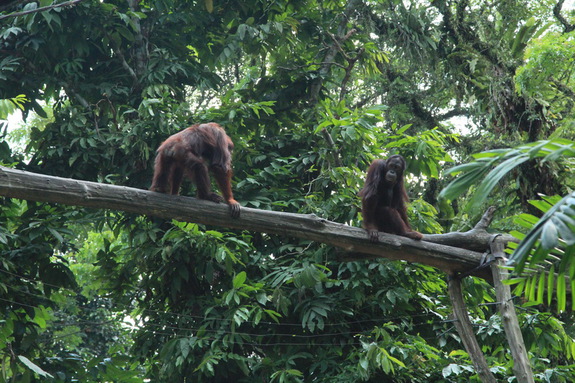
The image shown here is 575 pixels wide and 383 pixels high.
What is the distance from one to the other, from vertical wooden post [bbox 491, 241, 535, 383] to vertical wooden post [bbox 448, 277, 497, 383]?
1.02 ft

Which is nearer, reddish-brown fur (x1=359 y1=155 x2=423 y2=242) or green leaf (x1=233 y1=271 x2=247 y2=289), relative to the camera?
reddish-brown fur (x1=359 y1=155 x2=423 y2=242)

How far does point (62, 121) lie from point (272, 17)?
3745 millimetres

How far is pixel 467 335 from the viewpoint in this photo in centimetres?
621

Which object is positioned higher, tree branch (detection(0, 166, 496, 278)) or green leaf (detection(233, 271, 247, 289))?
tree branch (detection(0, 166, 496, 278))

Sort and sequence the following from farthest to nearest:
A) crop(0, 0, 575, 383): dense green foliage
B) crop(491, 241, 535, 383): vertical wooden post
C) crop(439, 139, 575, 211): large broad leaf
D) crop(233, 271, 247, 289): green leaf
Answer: crop(0, 0, 575, 383): dense green foliage, crop(233, 271, 247, 289): green leaf, crop(491, 241, 535, 383): vertical wooden post, crop(439, 139, 575, 211): large broad leaf

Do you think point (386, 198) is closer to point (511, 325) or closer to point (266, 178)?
point (511, 325)

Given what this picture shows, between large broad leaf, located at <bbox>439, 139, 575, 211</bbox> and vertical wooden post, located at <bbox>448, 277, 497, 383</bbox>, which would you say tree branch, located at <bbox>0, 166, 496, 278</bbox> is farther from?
large broad leaf, located at <bbox>439, 139, 575, 211</bbox>

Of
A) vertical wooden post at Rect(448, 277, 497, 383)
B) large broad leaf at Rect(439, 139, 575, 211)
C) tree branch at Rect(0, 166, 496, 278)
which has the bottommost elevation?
vertical wooden post at Rect(448, 277, 497, 383)

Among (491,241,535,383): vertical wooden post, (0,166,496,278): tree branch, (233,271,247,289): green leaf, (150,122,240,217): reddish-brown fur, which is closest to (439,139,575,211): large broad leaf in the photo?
(491,241,535,383): vertical wooden post

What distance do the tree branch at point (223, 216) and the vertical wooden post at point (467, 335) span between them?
0.20 meters

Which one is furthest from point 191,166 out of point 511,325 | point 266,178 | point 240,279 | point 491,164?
point 491,164

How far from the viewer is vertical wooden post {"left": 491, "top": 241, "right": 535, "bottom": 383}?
569cm

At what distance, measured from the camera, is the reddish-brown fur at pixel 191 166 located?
6469mm

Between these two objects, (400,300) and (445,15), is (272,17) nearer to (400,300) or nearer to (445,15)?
(445,15)
